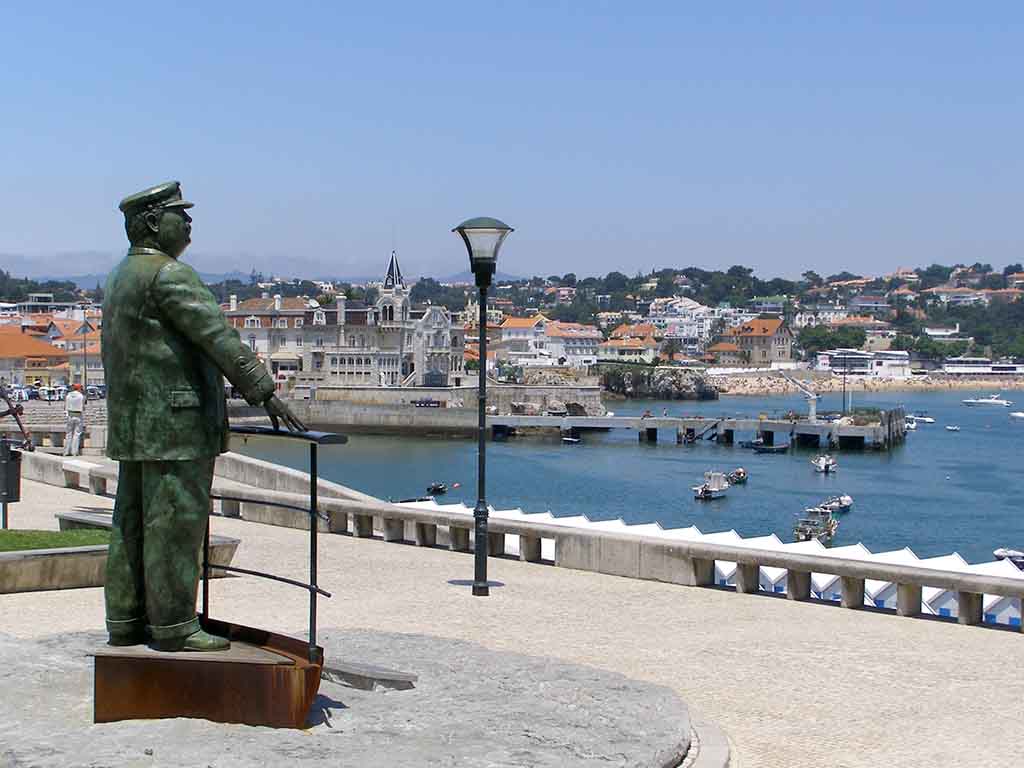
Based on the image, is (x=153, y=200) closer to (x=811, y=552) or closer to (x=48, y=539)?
(x=48, y=539)

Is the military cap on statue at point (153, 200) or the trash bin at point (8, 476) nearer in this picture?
the military cap on statue at point (153, 200)

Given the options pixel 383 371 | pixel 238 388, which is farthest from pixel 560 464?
pixel 238 388

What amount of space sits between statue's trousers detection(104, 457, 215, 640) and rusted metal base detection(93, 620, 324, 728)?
0.83 feet

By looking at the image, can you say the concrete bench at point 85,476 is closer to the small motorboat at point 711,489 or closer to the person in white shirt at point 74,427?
the person in white shirt at point 74,427

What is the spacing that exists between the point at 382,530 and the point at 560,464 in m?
63.0

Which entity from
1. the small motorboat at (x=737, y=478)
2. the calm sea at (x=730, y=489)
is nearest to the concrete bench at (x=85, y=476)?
the calm sea at (x=730, y=489)

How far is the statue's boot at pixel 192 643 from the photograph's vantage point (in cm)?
744

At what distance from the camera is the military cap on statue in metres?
7.73

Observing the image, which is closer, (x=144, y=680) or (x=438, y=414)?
(x=144, y=680)

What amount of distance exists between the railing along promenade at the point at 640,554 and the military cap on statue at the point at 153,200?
2335mm

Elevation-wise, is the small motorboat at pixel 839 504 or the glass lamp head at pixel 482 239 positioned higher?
the glass lamp head at pixel 482 239

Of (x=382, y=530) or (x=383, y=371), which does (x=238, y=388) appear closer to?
(x=382, y=530)

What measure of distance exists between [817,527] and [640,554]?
3523 cm

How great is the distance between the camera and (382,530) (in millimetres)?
17797
